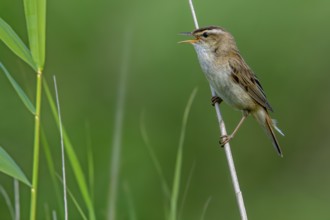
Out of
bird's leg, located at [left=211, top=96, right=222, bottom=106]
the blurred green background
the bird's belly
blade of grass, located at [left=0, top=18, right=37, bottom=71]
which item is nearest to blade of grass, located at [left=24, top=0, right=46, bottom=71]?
blade of grass, located at [left=0, top=18, right=37, bottom=71]

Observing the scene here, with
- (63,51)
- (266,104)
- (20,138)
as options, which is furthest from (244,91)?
(63,51)

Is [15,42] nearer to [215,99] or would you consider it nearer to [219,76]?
[215,99]

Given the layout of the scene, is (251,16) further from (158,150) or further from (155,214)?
(155,214)

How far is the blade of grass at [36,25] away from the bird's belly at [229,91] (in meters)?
2.01

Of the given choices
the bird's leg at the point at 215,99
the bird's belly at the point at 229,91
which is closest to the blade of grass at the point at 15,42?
the bird's leg at the point at 215,99

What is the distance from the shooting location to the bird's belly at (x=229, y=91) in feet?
16.6

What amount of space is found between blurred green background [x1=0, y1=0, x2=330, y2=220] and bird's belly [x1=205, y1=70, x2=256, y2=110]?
315 centimetres

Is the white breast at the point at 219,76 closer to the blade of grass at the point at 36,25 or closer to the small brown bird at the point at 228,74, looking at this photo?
the small brown bird at the point at 228,74

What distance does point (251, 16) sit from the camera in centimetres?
932

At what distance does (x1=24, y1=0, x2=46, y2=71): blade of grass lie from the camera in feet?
10.3

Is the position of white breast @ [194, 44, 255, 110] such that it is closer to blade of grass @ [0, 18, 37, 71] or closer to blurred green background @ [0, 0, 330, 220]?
blade of grass @ [0, 18, 37, 71]

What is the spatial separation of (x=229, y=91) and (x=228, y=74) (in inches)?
4.2

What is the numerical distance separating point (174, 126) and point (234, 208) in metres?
1.10

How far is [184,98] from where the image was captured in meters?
9.02
